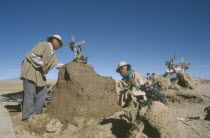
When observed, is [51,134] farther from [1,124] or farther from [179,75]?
[179,75]

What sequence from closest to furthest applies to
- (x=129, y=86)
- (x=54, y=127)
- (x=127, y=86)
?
1. (x=54, y=127)
2. (x=129, y=86)
3. (x=127, y=86)

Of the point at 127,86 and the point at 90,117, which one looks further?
the point at 127,86

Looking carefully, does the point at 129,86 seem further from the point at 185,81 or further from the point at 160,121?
the point at 185,81

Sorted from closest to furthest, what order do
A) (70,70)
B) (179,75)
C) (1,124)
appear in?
A: (1,124)
(70,70)
(179,75)

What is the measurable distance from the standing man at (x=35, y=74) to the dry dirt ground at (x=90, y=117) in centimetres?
25

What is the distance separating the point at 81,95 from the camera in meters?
4.08

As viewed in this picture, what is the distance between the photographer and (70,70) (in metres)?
4.38

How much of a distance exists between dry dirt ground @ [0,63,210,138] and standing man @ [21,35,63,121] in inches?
10.0

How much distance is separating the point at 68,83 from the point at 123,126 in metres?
1.57

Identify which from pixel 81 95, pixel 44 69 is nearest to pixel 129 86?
pixel 81 95

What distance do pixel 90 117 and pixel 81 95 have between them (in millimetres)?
486

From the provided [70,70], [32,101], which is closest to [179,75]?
[70,70]

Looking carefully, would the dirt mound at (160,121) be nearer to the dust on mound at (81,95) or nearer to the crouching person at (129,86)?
the crouching person at (129,86)

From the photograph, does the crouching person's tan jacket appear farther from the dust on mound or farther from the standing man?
the standing man
